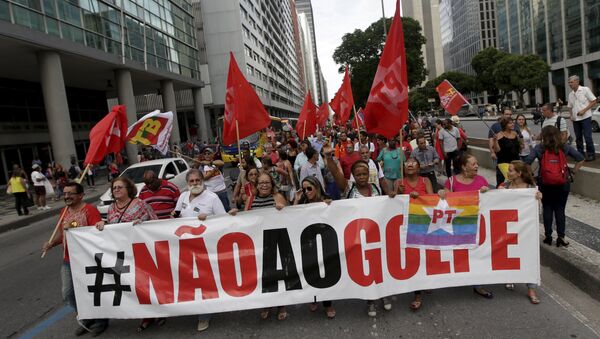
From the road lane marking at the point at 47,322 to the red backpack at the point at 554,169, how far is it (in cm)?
570

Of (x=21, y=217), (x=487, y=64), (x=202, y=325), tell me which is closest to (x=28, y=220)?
(x=21, y=217)

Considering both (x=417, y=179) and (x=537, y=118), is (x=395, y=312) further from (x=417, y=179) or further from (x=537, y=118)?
(x=537, y=118)

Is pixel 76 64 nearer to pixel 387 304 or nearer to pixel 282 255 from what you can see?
pixel 282 255

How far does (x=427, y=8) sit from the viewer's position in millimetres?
147250

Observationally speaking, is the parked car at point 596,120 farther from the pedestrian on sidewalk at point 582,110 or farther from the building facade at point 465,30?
the building facade at point 465,30

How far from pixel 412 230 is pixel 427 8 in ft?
527

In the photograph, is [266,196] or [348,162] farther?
[348,162]

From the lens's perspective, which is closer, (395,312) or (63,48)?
(395,312)

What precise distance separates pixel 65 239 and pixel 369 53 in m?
55.3

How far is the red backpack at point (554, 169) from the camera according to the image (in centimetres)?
472

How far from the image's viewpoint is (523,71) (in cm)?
5588

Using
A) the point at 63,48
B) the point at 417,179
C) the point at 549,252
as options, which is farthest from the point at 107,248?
the point at 63,48

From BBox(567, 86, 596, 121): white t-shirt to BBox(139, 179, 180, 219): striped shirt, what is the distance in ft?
25.5

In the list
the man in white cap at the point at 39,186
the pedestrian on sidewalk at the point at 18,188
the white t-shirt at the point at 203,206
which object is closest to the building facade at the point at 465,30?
the man in white cap at the point at 39,186
